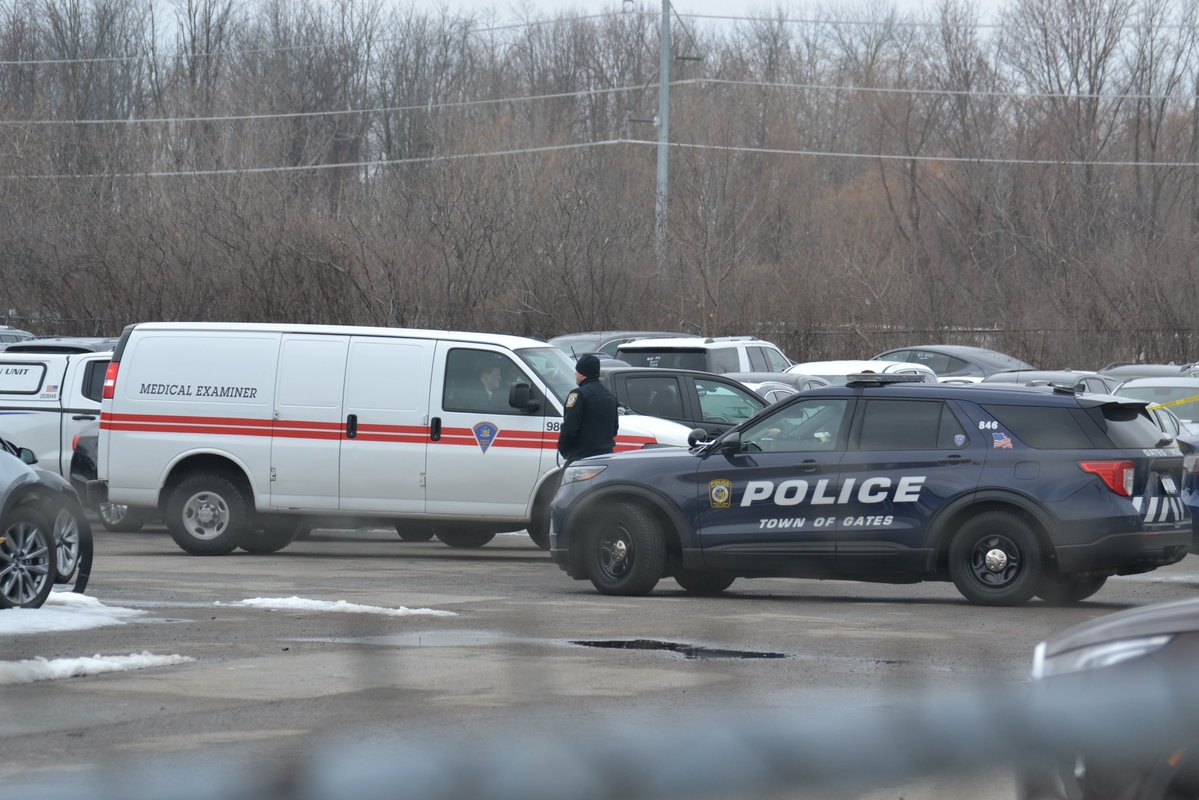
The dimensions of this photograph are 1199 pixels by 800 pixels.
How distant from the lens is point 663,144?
131 feet

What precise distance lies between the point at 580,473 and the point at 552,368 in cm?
362

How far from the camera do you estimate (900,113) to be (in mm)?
62906

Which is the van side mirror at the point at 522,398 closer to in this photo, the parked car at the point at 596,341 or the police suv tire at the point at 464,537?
the police suv tire at the point at 464,537

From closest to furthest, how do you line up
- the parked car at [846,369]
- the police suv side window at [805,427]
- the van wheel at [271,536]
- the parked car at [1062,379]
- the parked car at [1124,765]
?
the parked car at [1124,765] → the police suv side window at [805,427] → the van wheel at [271,536] → the parked car at [1062,379] → the parked car at [846,369]

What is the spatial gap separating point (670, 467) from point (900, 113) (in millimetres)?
52598

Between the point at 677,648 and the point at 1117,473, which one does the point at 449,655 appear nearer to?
the point at 677,648

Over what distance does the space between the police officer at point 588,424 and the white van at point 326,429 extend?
3.81 ft

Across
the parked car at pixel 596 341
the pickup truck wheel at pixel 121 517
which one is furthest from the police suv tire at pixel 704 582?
the parked car at pixel 596 341

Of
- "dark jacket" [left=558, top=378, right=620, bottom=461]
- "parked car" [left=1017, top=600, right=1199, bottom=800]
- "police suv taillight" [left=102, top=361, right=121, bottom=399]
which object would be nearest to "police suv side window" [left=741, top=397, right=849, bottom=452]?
"dark jacket" [left=558, top=378, right=620, bottom=461]

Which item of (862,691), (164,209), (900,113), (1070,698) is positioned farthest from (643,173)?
(1070,698)

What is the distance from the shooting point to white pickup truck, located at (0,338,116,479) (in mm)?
18688

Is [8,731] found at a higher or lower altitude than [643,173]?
lower

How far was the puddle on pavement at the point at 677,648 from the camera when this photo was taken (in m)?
9.46

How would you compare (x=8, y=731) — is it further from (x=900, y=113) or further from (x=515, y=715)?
(x=900, y=113)
